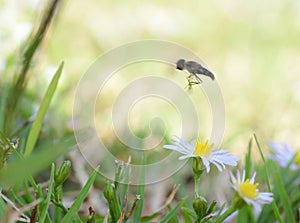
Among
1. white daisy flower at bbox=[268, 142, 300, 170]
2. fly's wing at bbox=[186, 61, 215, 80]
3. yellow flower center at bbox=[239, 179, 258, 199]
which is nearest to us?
yellow flower center at bbox=[239, 179, 258, 199]

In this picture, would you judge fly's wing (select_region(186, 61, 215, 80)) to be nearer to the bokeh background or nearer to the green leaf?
A: the green leaf

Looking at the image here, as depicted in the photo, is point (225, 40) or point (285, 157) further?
point (225, 40)

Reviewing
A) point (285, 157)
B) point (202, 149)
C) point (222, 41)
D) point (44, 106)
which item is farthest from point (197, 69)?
point (222, 41)

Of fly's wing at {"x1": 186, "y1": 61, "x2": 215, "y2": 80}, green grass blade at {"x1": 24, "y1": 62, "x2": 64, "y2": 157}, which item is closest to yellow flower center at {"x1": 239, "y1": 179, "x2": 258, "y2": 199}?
fly's wing at {"x1": 186, "y1": 61, "x2": 215, "y2": 80}

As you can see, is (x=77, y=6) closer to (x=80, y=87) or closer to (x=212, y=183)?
(x=80, y=87)

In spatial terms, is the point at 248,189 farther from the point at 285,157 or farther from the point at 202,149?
the point at 285,157

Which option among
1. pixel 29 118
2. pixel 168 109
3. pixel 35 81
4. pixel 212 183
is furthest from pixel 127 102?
pixel 29 118

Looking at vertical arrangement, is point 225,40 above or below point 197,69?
above
